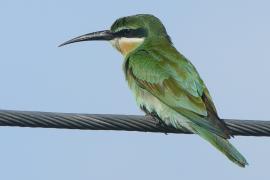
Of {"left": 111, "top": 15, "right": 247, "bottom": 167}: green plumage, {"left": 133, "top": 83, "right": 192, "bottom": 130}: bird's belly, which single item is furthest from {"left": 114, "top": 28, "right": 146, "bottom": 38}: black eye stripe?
{"left": 133, "top": 83, "right": 192, "bottom": 130}: bird's belly

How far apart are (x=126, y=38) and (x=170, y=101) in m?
1.45

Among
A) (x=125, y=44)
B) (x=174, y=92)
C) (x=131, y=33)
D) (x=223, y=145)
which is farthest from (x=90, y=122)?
(x=131, y=33)

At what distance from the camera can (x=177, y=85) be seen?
5.81 meters

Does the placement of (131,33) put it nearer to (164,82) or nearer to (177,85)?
(164,82)

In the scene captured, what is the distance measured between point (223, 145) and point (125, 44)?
2.08m

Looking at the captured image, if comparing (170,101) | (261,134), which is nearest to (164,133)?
(170,101)

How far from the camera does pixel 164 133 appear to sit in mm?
5559

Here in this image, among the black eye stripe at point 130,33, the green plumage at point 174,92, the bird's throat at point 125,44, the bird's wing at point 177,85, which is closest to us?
the green plumage at point 174,92

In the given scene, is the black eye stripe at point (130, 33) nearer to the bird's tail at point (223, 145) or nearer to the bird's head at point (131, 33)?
the bird's head at point (131, 33)

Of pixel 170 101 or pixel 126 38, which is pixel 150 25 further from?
pixel 170 101

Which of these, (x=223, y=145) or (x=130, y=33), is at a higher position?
(x=130, y=33)

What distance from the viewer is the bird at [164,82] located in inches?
209

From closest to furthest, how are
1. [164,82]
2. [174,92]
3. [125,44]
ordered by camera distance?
[174,92] → [164,82] → [125,44]

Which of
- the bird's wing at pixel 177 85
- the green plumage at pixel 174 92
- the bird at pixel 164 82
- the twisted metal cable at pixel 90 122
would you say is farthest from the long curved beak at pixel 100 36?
the twisted metal cable at pixel 90 122
